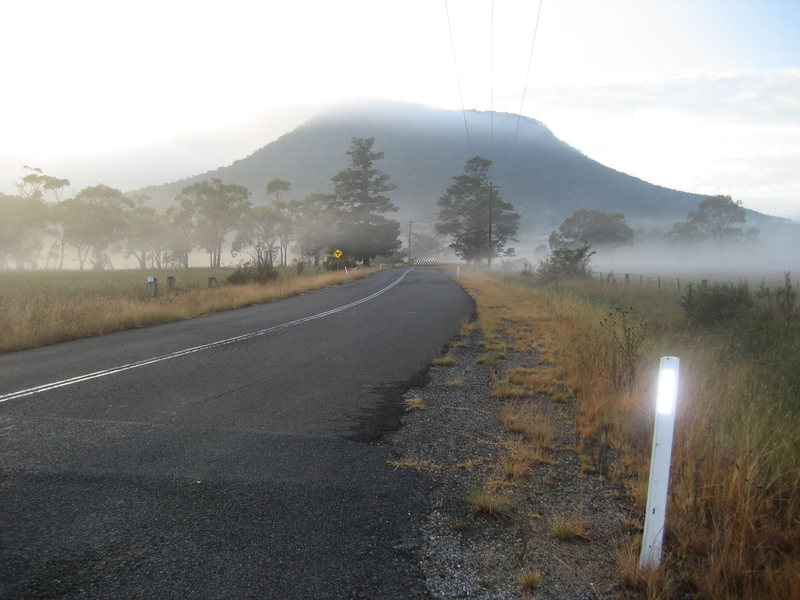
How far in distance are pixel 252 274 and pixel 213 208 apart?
5864 centimetres

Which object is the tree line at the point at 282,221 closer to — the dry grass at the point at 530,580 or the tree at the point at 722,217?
the tree at the point at 722,217

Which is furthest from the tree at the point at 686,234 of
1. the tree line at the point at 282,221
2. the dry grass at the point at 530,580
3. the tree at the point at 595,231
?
the dry grass at the point at 530,580

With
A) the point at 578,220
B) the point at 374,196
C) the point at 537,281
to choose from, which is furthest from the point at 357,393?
the point at 578,220

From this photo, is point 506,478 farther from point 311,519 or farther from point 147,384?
point 147,384

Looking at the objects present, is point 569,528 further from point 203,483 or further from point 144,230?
point 144,230

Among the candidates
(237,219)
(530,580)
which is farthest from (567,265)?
(237,219)

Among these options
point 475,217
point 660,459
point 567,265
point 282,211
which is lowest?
point 660,459

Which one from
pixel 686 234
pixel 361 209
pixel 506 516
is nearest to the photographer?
pixel 506 516

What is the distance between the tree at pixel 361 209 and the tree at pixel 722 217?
62.7 meters

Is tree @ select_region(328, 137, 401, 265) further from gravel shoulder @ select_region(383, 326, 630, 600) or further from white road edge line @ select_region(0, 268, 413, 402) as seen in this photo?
→ gravel shoulder @ select_region(383, 326, 630, 600)

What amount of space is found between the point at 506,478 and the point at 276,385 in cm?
392

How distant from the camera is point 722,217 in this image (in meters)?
96.6

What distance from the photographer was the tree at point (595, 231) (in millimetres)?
98562

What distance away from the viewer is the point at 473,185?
263 feet
